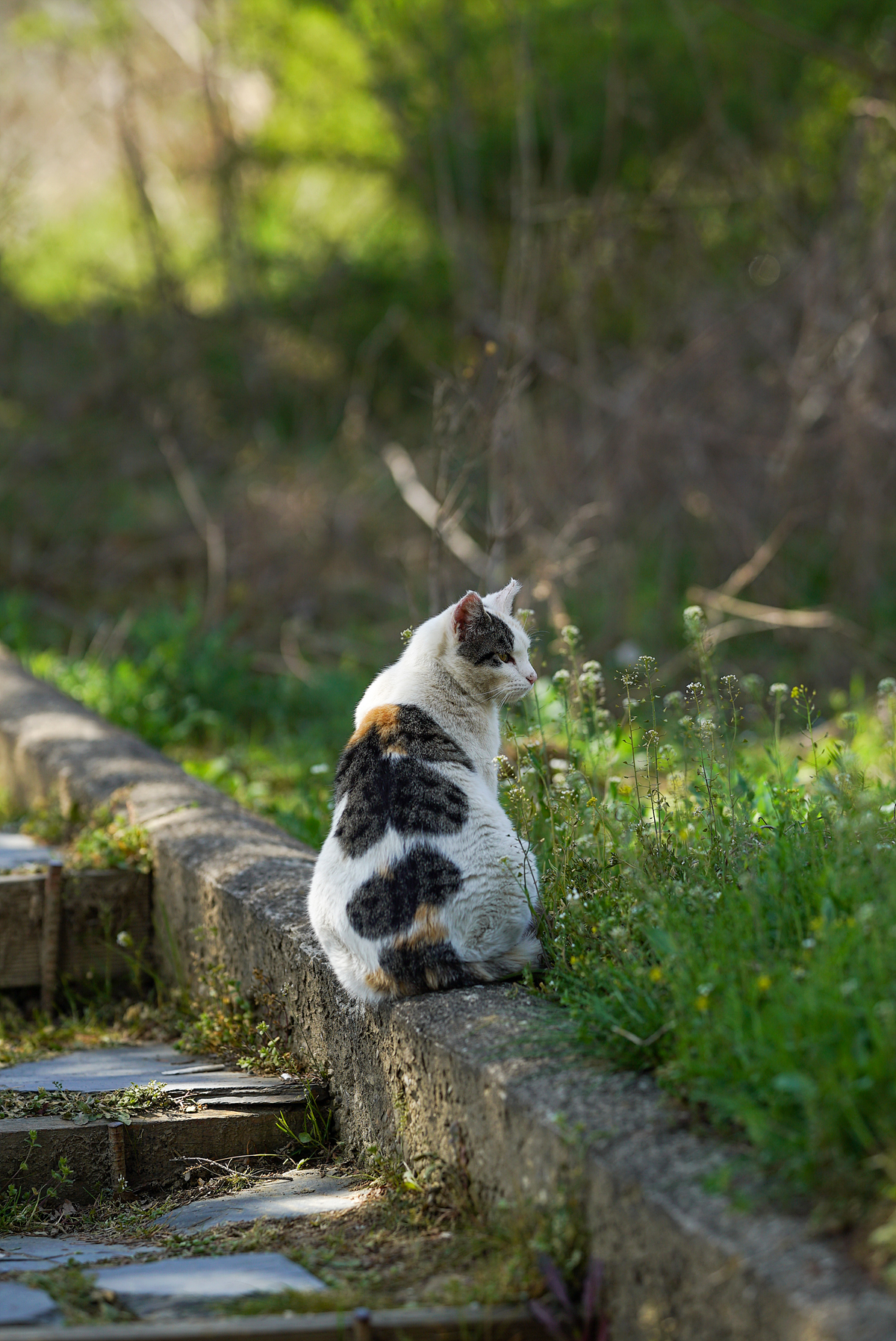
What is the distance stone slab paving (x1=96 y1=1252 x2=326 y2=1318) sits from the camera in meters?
2.14

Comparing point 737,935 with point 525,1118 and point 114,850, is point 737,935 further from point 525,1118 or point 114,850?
point 114,850

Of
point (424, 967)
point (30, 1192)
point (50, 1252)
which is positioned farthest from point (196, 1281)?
point (30, 1192)

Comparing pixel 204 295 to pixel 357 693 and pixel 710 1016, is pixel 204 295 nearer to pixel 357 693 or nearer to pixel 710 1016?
pixel 357 693

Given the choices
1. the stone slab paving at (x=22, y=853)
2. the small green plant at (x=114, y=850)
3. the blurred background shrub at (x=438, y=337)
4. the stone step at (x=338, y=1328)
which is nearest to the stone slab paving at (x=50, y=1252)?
the stone step at (x=338, y=1328)

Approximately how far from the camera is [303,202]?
47.9 ft

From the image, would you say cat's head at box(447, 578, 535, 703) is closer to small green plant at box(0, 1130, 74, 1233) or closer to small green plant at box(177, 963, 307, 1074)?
small green plant at box(177, 963, 307, 1074)

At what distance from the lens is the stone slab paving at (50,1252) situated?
2402 millimetres

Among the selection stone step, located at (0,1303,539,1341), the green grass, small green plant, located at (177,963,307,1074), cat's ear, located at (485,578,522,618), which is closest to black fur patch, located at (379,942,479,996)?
the green grass

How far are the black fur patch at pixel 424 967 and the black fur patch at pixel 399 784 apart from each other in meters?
0.25

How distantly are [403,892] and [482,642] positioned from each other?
0.77m

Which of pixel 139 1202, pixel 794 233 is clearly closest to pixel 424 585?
pixel 794 233

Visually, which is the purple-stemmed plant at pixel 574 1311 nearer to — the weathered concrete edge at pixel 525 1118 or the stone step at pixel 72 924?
the weathered concrete edge at pixel 525 1118

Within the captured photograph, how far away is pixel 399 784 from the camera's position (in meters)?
2.88

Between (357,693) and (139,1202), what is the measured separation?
15.0ft
